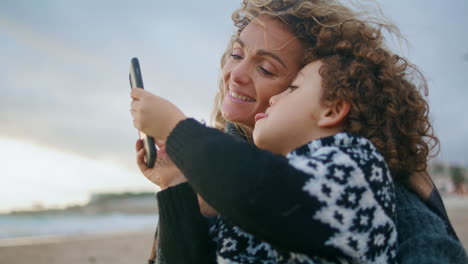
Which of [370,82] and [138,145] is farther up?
[370,82]

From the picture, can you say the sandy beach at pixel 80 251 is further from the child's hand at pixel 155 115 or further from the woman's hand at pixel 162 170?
the child's hand at pixel 155 115

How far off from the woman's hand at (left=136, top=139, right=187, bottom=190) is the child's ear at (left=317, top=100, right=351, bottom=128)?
63 centimetres

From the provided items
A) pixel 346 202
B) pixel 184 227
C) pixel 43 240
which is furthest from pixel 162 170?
pixel 43 240

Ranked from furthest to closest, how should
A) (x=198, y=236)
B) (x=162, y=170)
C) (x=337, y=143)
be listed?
(x=162, y=170), (x=198, y=236), (x=337, y=143)

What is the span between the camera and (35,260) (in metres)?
7.88

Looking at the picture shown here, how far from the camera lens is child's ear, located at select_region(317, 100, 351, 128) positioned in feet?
5.23

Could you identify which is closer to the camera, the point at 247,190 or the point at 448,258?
the point at 247,190

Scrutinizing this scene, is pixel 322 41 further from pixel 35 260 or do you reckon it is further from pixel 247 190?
pixel 35 260

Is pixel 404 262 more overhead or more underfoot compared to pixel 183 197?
more underfoot

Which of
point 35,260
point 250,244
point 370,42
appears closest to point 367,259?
point 250,244

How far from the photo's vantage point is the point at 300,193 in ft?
3.93

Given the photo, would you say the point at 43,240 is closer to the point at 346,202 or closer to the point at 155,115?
the point at 155,115

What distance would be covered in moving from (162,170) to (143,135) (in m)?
0.19

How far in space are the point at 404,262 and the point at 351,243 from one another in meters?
0.39
